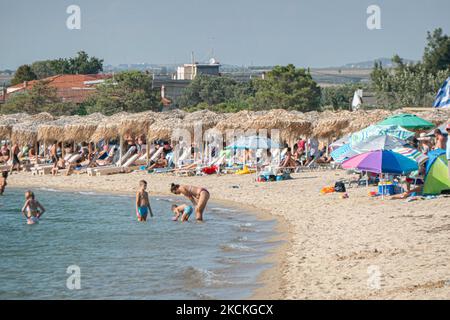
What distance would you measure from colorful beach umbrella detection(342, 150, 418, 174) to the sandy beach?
622 mm

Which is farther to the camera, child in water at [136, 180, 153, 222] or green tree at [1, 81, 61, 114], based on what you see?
green tree at [1, 81, 61, 114]

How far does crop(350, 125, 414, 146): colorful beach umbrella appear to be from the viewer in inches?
766

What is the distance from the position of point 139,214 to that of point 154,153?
9577 mm

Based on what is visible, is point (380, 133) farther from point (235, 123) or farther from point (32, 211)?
point (32, 211)

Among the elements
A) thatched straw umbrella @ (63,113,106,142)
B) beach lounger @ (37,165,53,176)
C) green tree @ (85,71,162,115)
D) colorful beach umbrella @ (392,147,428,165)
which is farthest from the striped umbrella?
green tree @ (85,71,162,115)

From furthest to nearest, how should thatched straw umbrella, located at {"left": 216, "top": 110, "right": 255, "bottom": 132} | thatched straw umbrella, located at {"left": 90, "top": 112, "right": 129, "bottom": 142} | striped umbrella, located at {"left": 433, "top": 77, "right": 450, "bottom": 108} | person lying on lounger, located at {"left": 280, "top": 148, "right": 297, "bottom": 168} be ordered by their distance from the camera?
1. thatched straw umbrella, located at {"left": 90, "top": 112, "right": 129, "bottom": 142}
2. striped umbrella, located at {"left": 433, "top": 77, "right": 450, "bottom": 108}
3. thatched straw umbrella, located at {"left": 216, "top": 110, "right": 255, "bottom": 132}
4. person lying on lounger, located at {"left": 280, "top": 148, "right": 297, "bottom": 168}

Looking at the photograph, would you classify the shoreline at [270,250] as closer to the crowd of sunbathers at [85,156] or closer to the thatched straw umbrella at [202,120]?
the crowd of sunbathers at [85,156]

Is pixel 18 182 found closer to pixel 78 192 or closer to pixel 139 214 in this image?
pixel 78 192

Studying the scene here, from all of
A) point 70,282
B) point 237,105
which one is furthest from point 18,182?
point 237,105

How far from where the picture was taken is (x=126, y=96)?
174 ft

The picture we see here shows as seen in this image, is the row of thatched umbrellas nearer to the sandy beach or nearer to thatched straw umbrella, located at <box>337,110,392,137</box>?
thatched straw umbrella, located at <box>337,110,392,137</box>

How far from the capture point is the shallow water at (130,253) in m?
10.9

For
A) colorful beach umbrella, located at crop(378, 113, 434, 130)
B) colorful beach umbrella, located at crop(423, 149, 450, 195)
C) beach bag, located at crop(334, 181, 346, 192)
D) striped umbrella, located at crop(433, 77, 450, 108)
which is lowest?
beach bag, located at crop(334, 181, 346, 192)

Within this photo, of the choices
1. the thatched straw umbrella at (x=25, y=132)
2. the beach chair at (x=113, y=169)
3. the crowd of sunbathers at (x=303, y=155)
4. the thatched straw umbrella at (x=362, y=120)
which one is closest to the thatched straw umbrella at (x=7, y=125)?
the thatched straw umbrella at (x=25, y=132)
